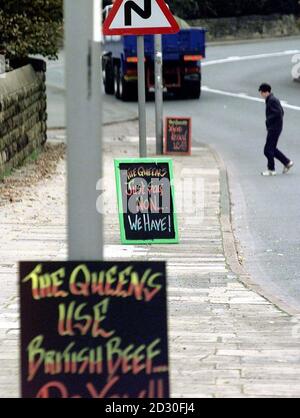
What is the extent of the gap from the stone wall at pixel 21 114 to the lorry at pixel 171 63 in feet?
38.0

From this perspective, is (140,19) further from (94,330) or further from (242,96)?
(242,96)

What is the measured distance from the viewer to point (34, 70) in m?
25.8

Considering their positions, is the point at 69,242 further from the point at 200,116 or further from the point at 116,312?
the point at 200,116

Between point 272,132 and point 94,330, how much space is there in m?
17.7

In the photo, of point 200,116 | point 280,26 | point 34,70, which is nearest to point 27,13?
point 34,70

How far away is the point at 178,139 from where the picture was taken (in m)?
25.9

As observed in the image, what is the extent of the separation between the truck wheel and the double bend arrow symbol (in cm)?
2822

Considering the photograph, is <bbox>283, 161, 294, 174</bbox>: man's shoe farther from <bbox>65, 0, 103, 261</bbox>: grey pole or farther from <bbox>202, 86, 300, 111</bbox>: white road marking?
<bbox>65, 0, 103, 261</bbox>: grey pole

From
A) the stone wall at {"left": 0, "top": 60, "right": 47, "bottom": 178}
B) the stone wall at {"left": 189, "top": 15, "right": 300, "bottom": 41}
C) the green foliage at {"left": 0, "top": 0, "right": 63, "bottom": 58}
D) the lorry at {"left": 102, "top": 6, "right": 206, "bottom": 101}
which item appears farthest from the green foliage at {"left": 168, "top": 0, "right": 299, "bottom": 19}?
the green foliage at {"left": 0, "top": 0, "right": 63, "bottom": 58}

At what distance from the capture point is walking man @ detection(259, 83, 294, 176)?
22.4 m

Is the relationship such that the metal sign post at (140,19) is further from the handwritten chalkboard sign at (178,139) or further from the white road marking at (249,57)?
the white road marking at (249,57)

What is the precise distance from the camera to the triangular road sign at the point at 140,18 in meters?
13.5

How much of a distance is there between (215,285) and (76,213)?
610 cm

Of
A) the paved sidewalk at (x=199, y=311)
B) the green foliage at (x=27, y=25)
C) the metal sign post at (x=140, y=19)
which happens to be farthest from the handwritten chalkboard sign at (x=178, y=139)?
the metal sign post at (x=140, y=19)
